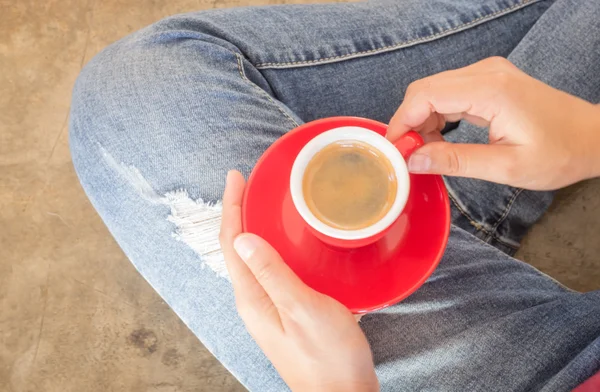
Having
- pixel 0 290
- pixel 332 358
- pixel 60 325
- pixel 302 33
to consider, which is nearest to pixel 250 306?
pixel 332 358

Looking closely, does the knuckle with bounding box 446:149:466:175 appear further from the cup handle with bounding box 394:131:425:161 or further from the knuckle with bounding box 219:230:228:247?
the knuckle with bounding box 219:230:228:247

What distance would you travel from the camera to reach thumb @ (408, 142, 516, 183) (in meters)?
0.68

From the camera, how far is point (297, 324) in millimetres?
626

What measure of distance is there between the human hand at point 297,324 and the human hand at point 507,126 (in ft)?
0.73

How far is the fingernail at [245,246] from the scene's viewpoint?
2.04ft

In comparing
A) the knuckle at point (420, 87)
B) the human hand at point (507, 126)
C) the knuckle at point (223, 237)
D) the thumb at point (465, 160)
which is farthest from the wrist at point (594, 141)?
the knuckle at point (223, 237)

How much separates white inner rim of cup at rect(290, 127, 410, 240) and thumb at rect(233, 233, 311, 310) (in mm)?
78

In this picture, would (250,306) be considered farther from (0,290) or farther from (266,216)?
(0,290)

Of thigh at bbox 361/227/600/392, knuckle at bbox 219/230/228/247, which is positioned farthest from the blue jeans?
knuckle at bbox 219/230/228/247

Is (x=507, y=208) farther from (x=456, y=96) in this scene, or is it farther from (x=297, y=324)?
(x=297, y=324)

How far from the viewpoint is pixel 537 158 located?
692 mm

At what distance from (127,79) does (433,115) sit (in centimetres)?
51

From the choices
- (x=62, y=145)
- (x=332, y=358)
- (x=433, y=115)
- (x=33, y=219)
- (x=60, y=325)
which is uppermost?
(x=433, y=115)

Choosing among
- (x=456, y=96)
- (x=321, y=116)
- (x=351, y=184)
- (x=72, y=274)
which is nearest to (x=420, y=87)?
(x=456, y=96)
